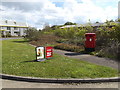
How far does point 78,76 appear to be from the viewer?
16.9 ft

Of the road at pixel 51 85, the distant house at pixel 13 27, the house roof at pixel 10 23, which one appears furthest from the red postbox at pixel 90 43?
the house roof at pixel 10 23

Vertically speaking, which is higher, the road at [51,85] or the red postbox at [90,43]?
the red postbox at [90,43]

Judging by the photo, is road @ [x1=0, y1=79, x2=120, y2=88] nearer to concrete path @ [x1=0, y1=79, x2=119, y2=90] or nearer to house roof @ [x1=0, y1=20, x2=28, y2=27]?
concrete path @ [x1=0, y1=79, x2=119, y2=90]

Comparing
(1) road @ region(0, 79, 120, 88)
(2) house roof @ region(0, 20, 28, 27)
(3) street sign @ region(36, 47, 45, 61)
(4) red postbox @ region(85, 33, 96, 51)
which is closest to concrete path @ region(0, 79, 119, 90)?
(1) road @ region(0, 79, 120, 88)

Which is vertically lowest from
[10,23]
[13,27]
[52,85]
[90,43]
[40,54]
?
[52,85]

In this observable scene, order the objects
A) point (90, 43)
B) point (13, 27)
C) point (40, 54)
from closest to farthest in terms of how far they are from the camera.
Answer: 1. point (40, 54)
2. point (90, 43)
3. point (13, 27)

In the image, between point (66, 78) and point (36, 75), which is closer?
point (66, 78)

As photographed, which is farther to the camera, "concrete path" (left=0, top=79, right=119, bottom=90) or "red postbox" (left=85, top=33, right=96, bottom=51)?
"red postbox" (left=85, top=33, right=96, bottom=51)

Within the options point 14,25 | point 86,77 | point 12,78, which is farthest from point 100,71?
point 14,25

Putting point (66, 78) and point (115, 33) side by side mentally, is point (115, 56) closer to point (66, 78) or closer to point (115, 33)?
point (115, 33)

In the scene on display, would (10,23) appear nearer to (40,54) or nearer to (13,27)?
(13,27)

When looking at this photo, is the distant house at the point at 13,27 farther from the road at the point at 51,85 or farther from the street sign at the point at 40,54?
the road at the point at 51,85

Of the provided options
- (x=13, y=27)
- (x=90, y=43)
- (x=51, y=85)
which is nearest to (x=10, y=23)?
(x=13, y=27)

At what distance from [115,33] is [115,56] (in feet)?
7.37
